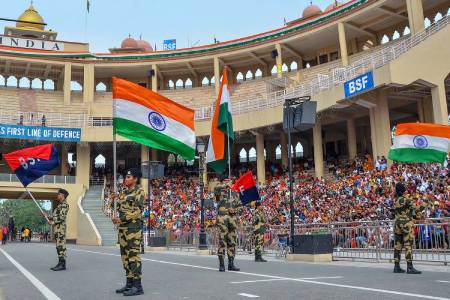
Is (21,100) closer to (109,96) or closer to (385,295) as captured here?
(109,96)

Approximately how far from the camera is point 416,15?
102 ft

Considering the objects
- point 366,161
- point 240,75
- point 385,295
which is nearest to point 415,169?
point 366,161

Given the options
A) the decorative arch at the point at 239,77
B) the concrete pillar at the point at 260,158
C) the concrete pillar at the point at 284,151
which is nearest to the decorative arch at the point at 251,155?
the concrete pillar at the point at 284,151

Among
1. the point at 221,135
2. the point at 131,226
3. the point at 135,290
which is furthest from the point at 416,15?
the point at 135,290

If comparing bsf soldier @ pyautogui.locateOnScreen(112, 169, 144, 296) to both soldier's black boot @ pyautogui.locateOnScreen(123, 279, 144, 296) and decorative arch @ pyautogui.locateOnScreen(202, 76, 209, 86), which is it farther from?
decorative arch @ pyautogui.locateOnScreen(202, 76, 209, 86)

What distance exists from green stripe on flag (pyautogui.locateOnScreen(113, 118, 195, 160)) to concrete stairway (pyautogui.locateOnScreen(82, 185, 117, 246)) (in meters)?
20.0

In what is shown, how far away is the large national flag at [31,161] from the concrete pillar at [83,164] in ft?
89.3

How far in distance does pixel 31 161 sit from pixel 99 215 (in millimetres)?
22179

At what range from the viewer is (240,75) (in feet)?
157

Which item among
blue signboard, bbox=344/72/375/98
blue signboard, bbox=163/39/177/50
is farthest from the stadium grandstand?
blue signboard, bbox=163/39/177/50

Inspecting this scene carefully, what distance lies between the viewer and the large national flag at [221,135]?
13477mm

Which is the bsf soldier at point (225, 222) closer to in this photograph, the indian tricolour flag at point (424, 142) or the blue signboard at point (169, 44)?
the indian tricolour flag at point (424, 142)

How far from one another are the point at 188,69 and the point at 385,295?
140 feet

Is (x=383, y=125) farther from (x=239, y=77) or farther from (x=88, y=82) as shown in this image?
(x=88, y=82)
